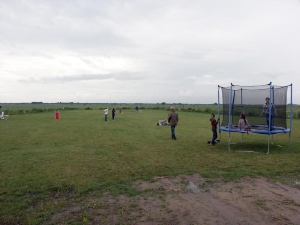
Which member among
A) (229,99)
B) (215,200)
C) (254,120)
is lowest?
(215,200)

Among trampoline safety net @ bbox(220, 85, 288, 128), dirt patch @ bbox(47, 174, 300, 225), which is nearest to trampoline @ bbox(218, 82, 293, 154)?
trampoline safety net @ bbox(220, 85, 288, 128)

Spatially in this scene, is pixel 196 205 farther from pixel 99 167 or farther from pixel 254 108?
pixel 254 108

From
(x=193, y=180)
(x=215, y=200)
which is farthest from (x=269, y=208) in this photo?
(x=193, y=180)

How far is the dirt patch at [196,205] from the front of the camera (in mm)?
4332

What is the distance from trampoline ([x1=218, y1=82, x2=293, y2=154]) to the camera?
11.0m

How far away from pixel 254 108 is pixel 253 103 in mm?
384

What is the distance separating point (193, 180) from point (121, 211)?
2.51 meters

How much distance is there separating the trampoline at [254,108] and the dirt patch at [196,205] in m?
5.16

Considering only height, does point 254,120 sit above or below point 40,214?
above

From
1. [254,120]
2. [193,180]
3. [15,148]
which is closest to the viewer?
[193,180]

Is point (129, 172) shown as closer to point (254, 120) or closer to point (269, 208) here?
point (269, 208)

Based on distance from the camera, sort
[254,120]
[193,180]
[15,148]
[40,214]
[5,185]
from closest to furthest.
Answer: [40,214], [5,185], [193,180], [15,148], [254,120]

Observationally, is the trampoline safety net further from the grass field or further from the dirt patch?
the dirt patch

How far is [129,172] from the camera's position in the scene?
7.29m
